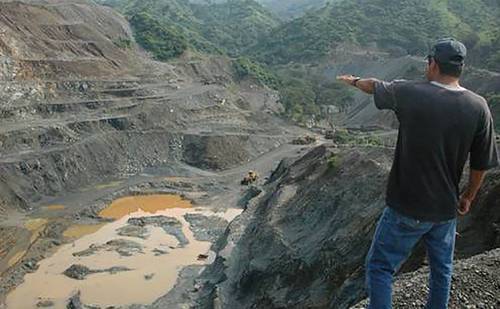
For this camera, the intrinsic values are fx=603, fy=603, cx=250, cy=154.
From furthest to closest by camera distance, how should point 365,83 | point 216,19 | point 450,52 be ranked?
1. point 216,19
2. point 365,83
3. point 450,52

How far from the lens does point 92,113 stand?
47750mm

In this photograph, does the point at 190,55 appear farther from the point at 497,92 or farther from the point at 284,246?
the point at 284,246

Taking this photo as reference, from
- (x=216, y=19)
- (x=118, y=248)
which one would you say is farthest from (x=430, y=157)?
(x=216, y=19)

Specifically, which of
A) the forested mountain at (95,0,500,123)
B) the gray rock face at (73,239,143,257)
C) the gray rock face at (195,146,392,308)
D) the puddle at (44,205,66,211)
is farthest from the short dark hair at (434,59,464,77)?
the forested mountain at (95,0,500,123)

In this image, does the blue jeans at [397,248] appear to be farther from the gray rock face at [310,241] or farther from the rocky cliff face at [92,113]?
the rocky cliff face at [92,113]

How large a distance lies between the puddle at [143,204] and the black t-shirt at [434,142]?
31696 millimetres

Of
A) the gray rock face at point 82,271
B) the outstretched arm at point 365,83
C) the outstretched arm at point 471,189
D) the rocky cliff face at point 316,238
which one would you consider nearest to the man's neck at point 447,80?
the outstretched arm at point 365,83

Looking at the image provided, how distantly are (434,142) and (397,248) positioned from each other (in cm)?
108

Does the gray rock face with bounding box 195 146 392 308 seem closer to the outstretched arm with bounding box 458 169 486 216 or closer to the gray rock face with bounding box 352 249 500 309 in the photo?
the gray rock face with bounding box 352 249 500 309

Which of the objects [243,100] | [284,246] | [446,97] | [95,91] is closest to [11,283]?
[284,246]

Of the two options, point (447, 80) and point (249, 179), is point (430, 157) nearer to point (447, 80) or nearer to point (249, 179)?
point (447, 80)

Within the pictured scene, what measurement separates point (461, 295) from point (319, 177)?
60.3 ft

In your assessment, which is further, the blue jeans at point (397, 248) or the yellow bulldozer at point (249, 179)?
the yellow bulldozer at point (249, 179)

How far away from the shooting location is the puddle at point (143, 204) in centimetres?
3659
